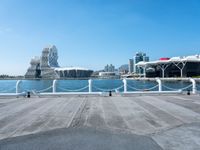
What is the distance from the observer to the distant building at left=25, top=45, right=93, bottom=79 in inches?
4764

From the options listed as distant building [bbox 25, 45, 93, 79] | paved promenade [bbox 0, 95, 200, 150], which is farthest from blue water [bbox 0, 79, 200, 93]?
distant building [bbox 25, 45, 93, 79]

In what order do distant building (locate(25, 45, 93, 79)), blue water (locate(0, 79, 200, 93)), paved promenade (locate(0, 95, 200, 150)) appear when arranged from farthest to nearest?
distant building (locate(25, 45, 93, 79)) → blue water (locate(0, 79, 200, 93)) → paved promenade (locate(0, 95, 200, 150))

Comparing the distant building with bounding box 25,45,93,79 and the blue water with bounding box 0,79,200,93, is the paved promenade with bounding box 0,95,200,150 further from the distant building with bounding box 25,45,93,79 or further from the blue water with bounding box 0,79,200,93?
the distant building with bounding box 25,45,93,79

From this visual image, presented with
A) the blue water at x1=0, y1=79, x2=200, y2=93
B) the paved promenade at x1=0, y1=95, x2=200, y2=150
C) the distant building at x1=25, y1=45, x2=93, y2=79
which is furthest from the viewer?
the distant building at x1=25, y1=45, x2=93, y2=79

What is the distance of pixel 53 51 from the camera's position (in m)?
141

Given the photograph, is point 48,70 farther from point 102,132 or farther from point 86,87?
point 102,132

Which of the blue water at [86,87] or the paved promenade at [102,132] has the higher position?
the paved promenade at [102,132]

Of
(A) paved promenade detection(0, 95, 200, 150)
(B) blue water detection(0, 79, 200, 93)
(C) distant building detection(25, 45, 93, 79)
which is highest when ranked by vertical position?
(C) distant building detection(25, 45, 93, 79)

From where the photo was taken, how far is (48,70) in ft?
418

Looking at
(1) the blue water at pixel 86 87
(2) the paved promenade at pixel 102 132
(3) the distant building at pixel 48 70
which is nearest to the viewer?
(2) the paved promenade at pixel 102 132

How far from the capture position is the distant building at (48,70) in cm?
12100

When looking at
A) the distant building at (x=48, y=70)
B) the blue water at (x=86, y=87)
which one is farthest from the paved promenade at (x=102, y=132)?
the distant building at (x=48, y=70)

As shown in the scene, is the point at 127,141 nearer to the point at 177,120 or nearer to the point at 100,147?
the point at 100,147

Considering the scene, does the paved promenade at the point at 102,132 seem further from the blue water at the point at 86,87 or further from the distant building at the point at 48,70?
the distant building at the point at 48,70
